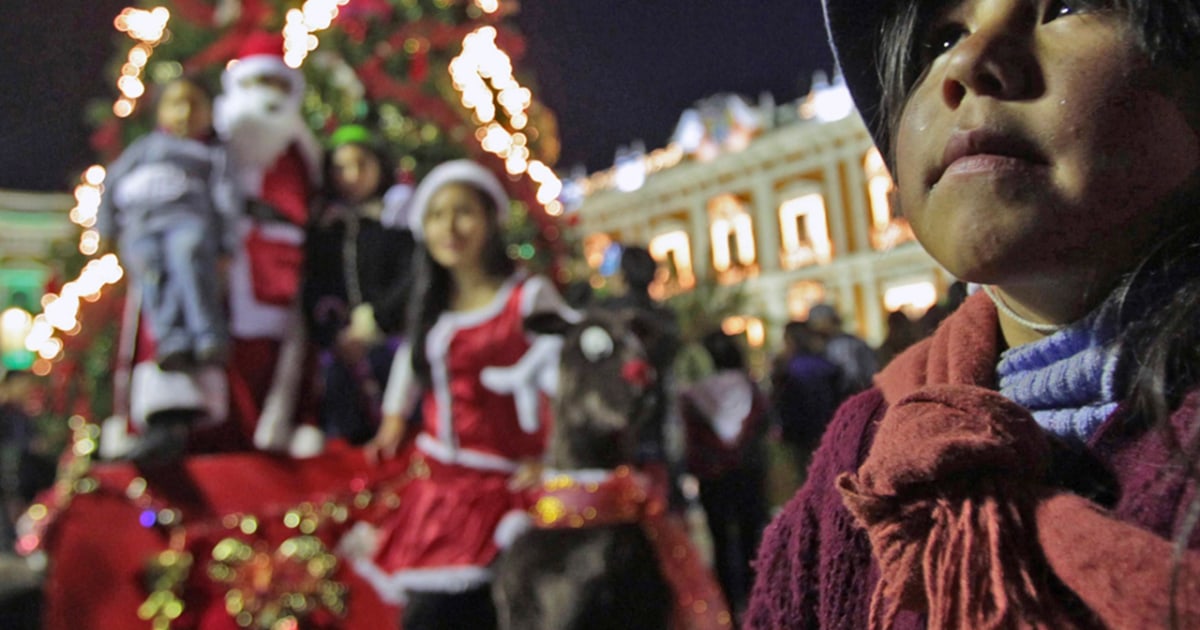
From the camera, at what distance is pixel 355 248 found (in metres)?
3.55

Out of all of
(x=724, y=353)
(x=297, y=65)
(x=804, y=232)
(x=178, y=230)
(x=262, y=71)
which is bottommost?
(x=724, y=353)

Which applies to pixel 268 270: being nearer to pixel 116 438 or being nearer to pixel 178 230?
pixel 178 230

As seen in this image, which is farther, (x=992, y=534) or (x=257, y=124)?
(x=257, y=124)

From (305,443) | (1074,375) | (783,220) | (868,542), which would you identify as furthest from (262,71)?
(783,220)

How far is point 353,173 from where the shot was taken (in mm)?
3850

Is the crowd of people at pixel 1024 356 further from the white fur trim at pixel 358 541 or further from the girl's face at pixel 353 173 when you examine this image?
the girl's face at pixel 353 173

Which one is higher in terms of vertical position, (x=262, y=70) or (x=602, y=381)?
(x=262, y=70)

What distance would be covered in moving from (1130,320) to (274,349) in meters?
3.26

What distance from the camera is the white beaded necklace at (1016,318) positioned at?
2.84ft

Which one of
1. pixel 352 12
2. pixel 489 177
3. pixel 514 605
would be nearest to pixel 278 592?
pixel 514 605

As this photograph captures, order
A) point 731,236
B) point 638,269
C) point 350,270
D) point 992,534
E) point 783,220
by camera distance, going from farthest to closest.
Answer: point 731,236
point 783,220
point 638,269
point 350,270
point 992,534

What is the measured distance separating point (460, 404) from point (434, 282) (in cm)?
47

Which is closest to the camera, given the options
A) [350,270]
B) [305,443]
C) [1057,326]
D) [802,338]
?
[1057,326]

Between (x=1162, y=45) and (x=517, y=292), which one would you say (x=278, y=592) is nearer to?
(x=517, y=292)
